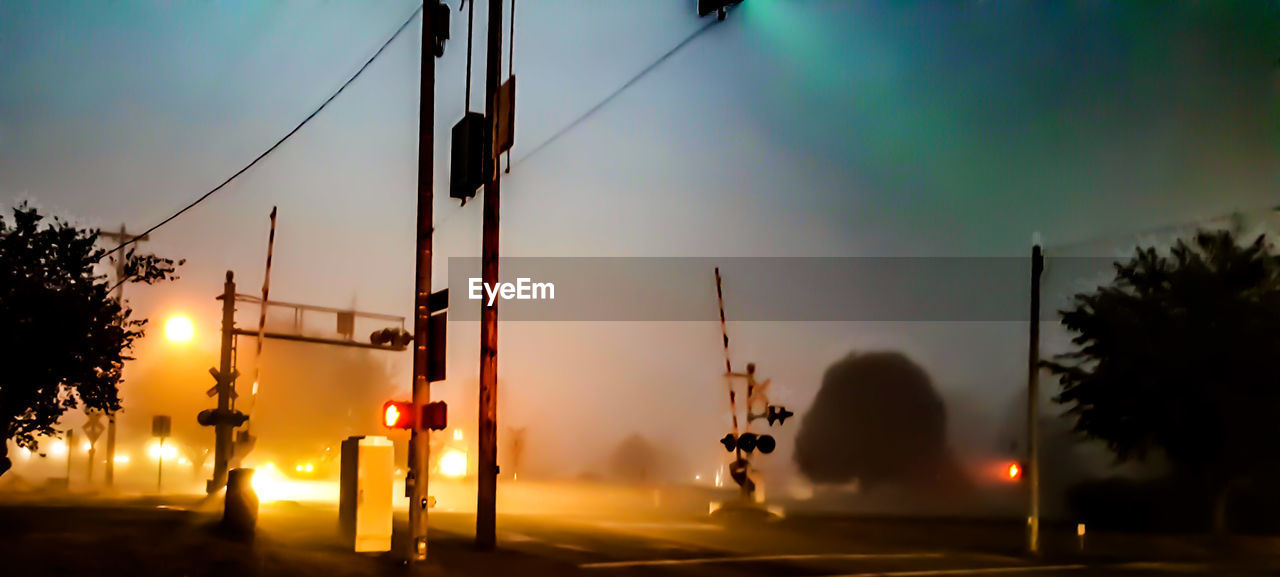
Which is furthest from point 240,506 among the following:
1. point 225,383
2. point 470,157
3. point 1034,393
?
point 1034,393

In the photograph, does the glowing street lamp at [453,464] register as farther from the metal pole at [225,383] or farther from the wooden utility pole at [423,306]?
the wooden utility pole at [423,306]

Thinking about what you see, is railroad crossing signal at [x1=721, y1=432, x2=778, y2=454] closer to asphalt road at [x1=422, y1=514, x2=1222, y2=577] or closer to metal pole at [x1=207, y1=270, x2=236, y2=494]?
asphalt road at [x1=422, y1=514, x2=1222, y2=577]

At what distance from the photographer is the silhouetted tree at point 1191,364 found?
111 feet

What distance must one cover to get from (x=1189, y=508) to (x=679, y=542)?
22829 mm

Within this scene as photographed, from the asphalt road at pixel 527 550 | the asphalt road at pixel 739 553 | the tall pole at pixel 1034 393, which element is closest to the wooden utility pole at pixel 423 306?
the asphalt road at pixel 527 550

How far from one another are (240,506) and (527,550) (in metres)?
4.84

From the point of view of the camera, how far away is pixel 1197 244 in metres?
36.3

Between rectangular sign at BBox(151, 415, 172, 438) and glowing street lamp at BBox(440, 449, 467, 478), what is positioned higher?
rectangular sign at BBox(151, 415, 172, 438)

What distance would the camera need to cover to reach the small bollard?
1662 cm

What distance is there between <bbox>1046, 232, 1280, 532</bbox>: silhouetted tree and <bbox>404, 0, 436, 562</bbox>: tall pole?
28.6m

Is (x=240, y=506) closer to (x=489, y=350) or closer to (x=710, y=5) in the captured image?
(x=489, y=350)

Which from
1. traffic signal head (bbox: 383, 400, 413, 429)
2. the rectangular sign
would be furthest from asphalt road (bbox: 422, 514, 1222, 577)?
the rectangular sign

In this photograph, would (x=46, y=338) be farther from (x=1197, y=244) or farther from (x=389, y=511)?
(x=1197, y=244)

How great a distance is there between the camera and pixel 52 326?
21141 millimetres
